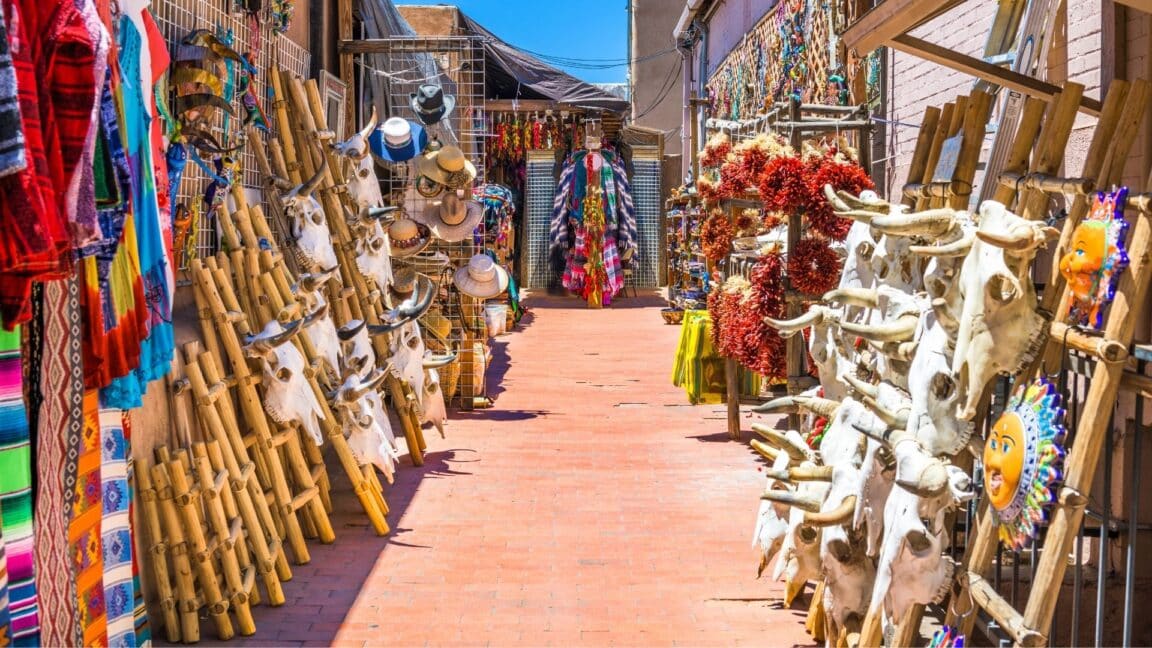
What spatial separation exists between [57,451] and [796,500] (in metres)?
2.36

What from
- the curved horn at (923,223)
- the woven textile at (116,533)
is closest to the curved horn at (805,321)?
the curved horn at (923,223)

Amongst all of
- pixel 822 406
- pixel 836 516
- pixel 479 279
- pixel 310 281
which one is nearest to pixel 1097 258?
pixel 836 516

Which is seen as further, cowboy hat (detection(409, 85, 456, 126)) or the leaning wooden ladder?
cowboy hat (detection(409, 85, 456, 126))

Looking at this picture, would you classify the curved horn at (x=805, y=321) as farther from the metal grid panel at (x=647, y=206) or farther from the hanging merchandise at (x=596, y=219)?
the metal grid panel at (x=647, y=206)

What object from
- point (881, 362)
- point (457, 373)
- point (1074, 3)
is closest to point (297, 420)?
point (881, 362)

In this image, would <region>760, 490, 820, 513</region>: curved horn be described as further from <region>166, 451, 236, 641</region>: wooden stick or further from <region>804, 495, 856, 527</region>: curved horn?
<region>166, 451, 236, 641</region>: wooden stick

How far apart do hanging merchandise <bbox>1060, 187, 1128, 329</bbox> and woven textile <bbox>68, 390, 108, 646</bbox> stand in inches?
108

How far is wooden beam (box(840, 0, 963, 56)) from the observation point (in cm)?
420

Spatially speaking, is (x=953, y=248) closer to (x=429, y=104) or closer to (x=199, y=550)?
(x=199, y=550)

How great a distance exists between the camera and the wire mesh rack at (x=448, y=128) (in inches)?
398

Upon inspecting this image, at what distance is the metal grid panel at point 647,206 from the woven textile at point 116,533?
705 inches

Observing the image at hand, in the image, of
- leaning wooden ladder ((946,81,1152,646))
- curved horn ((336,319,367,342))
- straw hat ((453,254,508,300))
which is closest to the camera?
leaning wooden ladder ((946,81,1152,646))

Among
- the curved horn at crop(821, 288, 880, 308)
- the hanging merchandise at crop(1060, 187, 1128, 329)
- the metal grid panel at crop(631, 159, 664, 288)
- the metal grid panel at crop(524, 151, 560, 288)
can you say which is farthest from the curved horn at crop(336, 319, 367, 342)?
the metal grid panel at crop(631, 159, 664, 288)

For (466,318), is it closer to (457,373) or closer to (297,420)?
(457,373)
